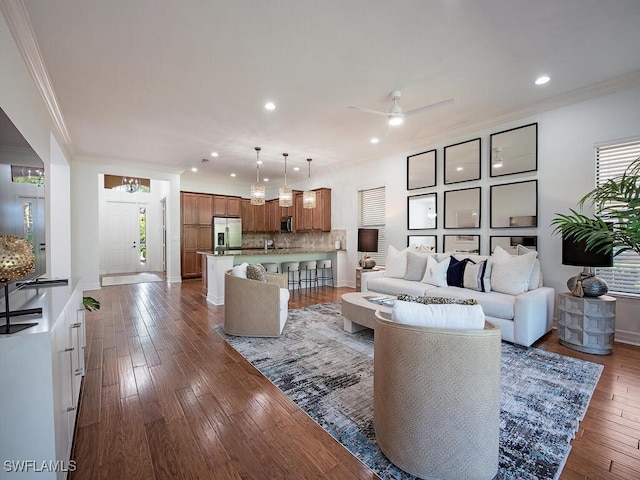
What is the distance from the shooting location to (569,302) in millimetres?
3244

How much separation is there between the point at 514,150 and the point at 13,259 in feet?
17.7

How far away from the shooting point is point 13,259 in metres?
1.26

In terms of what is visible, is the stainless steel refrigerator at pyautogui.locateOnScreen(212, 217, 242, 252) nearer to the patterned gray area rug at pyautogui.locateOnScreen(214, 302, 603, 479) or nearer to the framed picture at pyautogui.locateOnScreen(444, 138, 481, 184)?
the patterned gray area rug at pyautogui.locateOnScreen(214, 302, 603, 479)

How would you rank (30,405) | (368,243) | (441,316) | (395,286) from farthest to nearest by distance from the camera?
(368,243) → (395,286) → (441,316) → (30,405)

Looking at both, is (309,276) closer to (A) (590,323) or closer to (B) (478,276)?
(B) (478,276)

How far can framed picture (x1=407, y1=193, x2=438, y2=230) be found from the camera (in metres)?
5.34

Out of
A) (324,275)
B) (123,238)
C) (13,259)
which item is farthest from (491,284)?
(123,238)

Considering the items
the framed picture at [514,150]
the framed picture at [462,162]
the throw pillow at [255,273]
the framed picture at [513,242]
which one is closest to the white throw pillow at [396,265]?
the framed picture at [513,242]

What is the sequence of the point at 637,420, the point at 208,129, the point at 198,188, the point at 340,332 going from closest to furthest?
the point at 637,420 < the point at 340,332 < the point at 208,129 < the point at 198,188

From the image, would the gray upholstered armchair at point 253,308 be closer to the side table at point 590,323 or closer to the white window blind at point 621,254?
the side table at point 590,323

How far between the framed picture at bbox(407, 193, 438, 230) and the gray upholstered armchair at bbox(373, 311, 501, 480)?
4.17m

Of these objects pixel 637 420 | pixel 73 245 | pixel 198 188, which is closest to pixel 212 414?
pixel 637 420

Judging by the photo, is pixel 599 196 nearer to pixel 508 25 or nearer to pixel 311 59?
pixel 508 25

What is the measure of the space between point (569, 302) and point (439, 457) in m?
2.90
